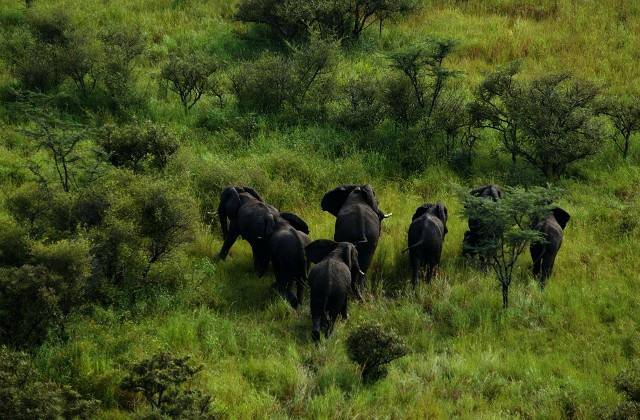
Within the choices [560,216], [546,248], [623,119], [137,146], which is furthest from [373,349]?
[623,119]

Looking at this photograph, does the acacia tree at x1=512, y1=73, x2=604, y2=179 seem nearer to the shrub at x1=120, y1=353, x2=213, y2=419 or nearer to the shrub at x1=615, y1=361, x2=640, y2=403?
the shrub at x1=615, y1=361, x2=640, y2=403

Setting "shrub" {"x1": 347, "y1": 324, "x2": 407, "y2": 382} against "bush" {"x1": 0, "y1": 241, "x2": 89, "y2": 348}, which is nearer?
"bush" {"x1": 0, "y1": 241, "x2": 89, "y2": 348}

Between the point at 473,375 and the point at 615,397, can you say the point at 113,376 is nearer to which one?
the point at 473,375

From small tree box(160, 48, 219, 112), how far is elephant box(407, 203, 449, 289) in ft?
30.7

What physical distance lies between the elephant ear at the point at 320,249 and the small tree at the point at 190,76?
970 cm

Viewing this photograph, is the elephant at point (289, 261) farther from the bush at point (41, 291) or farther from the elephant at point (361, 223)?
the bush at point (41, 291)

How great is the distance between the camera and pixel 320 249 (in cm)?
1161

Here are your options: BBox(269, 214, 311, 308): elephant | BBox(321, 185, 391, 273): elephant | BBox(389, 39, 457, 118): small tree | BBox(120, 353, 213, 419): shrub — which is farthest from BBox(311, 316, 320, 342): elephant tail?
BBox(389, 39, 457, 118): small tree

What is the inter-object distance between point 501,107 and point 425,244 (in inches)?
324

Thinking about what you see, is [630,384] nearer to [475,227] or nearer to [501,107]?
[475,227]

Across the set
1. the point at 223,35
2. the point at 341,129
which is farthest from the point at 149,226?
the point at 223,35

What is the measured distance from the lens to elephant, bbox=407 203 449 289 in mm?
12633

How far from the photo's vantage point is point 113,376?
9117mm

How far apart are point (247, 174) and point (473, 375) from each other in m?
7.61
